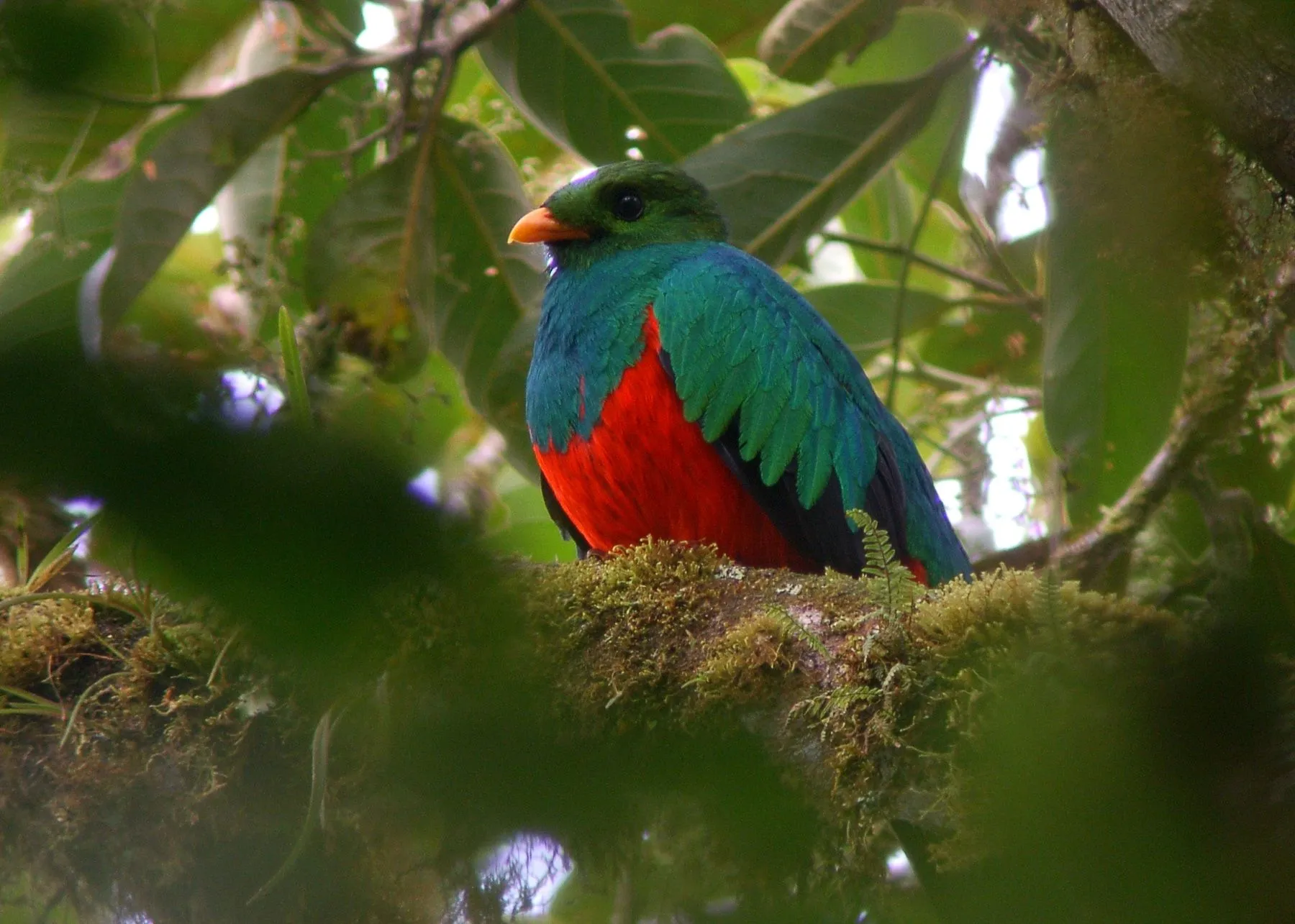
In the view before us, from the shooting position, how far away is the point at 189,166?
4078 mm

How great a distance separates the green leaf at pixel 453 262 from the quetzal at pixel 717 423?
0.51m

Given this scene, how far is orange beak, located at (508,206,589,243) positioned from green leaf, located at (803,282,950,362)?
1.08m

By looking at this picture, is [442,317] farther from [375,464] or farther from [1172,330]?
[375,464]

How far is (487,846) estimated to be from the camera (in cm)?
77

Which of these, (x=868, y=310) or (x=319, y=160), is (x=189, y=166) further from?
(x=868, y=310)

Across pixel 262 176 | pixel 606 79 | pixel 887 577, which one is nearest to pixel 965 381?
pixel 606 79

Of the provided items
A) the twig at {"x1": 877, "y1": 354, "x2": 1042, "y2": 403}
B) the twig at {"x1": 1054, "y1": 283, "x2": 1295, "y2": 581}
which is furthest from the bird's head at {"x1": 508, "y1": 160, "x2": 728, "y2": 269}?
the twig at {"x1": 1054, "y1": 283, "x2": 1295, "y2": 581}

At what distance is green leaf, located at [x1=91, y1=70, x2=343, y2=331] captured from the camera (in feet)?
12.8

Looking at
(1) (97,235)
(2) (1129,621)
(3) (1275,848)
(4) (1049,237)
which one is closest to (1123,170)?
(4) (1049,237)

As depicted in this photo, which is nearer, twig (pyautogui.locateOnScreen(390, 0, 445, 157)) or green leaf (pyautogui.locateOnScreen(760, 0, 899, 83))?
twig (pyautogui.locateOnScreen(390, 0, 445, 157))

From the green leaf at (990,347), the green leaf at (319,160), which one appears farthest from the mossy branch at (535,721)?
the green leaf at (990,347)

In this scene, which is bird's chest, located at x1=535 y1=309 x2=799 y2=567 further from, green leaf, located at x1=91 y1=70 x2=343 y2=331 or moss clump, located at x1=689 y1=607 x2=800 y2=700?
green leaf, located at x1=91 y1=70 x2=343 y2=331

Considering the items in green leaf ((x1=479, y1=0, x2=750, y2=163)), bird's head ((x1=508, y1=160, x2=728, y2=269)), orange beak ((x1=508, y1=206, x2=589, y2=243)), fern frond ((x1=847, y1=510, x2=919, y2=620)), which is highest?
fern frond ((x1=847, y1=510, x2=919, y2=620))

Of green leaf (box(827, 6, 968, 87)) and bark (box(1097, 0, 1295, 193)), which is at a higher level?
bark (box(1097, 0, 1295, 193))
